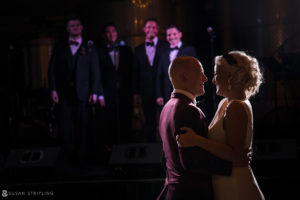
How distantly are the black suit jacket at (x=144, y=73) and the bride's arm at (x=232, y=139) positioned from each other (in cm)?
336

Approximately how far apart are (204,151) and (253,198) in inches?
14.8

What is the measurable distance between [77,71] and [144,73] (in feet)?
2.89

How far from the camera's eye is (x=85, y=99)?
502 centimetres

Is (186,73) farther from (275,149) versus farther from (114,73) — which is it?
(114,73)

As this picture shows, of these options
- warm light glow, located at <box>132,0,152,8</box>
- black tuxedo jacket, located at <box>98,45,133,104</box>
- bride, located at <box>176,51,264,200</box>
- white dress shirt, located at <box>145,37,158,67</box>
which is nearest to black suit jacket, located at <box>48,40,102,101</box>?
black tuxedo jacket, located at <box>98,45,133,104</box>

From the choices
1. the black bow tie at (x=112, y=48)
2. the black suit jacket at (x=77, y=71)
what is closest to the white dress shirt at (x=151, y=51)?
the black bow tie at (x=112, y=48)

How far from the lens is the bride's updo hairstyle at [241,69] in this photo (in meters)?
1.85

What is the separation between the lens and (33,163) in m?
4.39

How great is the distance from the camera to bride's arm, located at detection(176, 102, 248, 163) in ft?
5.74

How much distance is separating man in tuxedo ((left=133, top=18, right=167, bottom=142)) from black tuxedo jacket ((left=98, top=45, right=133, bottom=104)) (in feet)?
Result: 0.63

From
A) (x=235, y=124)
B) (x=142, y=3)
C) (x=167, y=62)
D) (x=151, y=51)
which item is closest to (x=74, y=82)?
(x=151, y=51)

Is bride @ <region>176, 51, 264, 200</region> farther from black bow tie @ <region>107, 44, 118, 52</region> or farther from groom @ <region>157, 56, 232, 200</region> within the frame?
black bow tie @ <region>107, 44, 118, 52</region>

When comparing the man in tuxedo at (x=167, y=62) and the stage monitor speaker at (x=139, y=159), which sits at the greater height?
the man in tuxedo at (x=167, y=62)

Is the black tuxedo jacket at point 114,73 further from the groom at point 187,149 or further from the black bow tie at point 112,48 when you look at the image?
the groom at point 187,149
